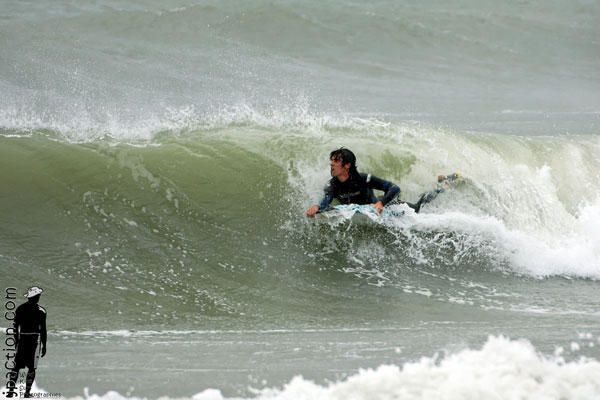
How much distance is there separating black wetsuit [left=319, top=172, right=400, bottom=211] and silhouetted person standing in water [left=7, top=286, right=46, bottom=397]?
403 cm

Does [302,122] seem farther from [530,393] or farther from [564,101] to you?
[564,101]

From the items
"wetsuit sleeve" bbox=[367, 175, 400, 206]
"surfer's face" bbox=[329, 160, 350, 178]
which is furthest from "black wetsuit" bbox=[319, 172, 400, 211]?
"surfer's face" bbox=[329, 160, 350, 178]

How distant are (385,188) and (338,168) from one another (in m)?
0.70

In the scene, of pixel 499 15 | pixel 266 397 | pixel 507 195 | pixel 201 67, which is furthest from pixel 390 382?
pixel 499 15

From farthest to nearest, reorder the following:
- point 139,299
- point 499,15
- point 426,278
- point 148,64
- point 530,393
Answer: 1. point 499,15
2. point 148,64
3. point 426,278
4. point 139,299
5. point 530,393

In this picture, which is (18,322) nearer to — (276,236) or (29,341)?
(29,341)

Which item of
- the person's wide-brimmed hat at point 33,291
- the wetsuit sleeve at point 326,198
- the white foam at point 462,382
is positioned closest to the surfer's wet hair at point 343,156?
the wetsuit sleeve at point 326,198

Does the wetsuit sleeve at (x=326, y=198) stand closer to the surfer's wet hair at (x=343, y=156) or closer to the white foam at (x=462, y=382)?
the surfer's wet hair at (x=343, y=156)

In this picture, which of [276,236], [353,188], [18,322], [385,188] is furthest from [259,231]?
[18,322]

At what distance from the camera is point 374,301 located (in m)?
8.10

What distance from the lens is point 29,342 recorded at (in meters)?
5.51

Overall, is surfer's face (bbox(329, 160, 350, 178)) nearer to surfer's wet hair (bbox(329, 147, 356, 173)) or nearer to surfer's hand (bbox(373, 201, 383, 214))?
surfer's wet hair (bbox(329, 147, 356, 173))

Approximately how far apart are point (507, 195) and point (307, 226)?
321 cm

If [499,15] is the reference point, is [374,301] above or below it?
below
